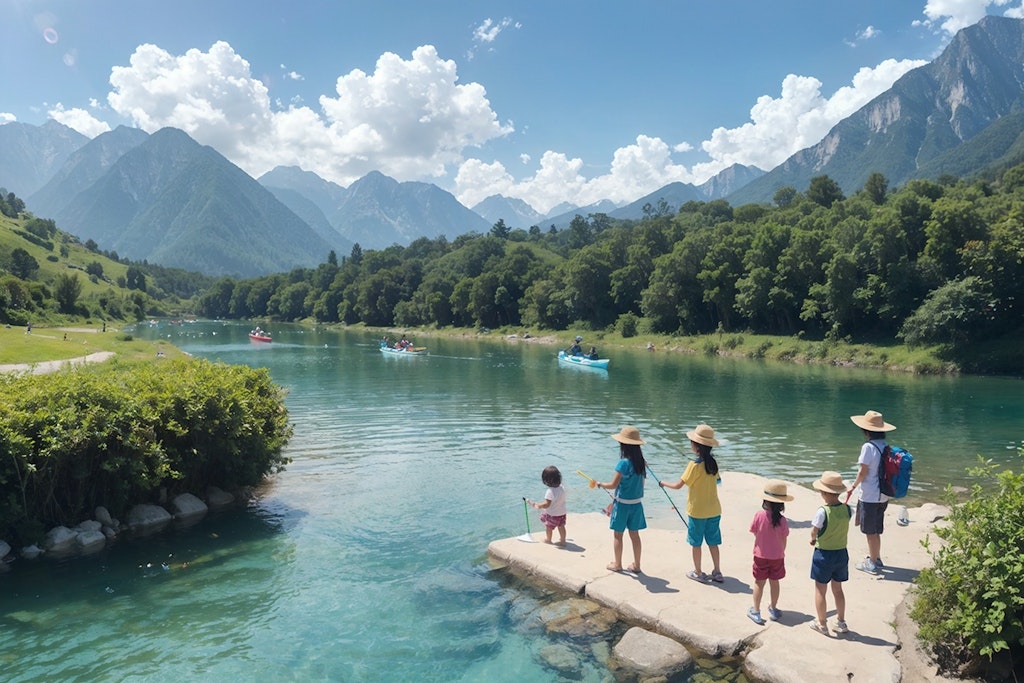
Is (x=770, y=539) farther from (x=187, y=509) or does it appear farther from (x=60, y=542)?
(x=60, y=542)

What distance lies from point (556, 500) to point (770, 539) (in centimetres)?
480

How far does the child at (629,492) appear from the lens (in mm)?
11500

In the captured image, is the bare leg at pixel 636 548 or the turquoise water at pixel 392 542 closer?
the turquoise water at pixel 392 542

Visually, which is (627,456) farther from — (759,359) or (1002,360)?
(759,359)

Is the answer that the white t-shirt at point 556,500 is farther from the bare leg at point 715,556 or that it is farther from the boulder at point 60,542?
the boulder at point 60,542

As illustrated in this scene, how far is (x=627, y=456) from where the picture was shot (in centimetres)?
1165

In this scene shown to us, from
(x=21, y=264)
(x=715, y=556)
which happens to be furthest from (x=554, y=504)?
(x=21, y=264)

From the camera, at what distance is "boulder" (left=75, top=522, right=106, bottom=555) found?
45.5 ft

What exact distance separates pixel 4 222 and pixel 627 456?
229 m

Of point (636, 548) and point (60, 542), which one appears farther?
point (60, 542)

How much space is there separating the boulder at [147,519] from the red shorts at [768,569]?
13807mm

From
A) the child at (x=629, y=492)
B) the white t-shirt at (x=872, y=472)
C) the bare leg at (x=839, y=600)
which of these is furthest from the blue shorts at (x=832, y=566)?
the child at (x=629, y=492)

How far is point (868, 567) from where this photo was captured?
452 inches

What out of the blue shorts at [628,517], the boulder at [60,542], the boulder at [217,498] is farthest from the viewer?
the boulder at [217,498]
